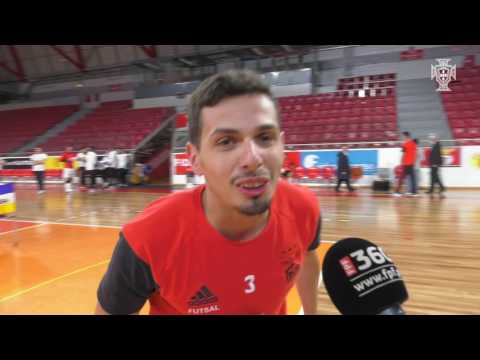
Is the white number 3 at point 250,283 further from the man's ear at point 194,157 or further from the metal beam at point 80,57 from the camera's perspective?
the metal beam at point 80,57

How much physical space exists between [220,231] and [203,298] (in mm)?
252

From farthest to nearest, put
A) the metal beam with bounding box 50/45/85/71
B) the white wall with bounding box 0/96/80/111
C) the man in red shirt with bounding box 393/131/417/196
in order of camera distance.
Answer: the white wall with bounding box 0/96/80/111
the metal beam with bounding box 50/45/85/71
the man in red shirt with bounding box 393/131/417/196

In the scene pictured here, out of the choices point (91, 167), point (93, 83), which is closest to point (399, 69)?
point (91, 167)

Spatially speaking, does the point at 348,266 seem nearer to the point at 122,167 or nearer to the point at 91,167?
the point at 91,167

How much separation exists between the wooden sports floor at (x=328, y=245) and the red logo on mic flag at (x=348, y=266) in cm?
199

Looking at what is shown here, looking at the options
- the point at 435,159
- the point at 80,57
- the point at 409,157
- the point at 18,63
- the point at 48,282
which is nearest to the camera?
the point at 48,282

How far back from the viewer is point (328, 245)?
5.04 m

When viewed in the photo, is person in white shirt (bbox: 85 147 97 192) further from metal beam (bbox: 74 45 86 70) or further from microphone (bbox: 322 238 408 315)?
microphone (bbox: 322 238 408 315)

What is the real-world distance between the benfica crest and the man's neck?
50.4 ft

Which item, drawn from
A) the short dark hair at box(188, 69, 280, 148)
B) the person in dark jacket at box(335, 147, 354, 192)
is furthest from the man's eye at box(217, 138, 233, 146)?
the person in dark jacket at box(335, 147, 354, 192)

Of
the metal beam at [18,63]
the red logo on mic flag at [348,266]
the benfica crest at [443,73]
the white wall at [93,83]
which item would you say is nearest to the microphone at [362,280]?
the red logo on mic flag at [348,266]

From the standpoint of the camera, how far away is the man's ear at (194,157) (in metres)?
1.29

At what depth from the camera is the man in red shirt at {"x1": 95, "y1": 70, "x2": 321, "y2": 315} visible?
1154mm

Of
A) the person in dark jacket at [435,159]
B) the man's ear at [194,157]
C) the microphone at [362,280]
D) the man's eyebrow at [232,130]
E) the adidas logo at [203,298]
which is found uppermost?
the man's eyebrow at [232,130]
